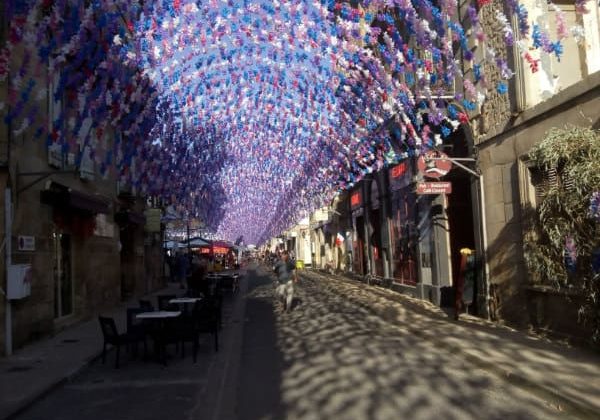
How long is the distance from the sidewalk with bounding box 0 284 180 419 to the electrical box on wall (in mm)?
1178

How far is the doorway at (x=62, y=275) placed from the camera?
589 inches

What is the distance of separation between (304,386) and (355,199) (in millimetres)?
24762

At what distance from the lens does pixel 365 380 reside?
26.9 ft

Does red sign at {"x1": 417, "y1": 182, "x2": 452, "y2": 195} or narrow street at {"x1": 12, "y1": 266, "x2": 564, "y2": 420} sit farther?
red sign at {"x1": 417, "y1": 182, "x2": 452, "y2": 195}

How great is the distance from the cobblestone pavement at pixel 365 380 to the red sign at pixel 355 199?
17830mm

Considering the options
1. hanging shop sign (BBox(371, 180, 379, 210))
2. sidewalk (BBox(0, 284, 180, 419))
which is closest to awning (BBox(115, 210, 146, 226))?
sidewalk (BBox(0, 284, 180, 419))

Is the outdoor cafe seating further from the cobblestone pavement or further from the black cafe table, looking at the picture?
the cobblestone pavement

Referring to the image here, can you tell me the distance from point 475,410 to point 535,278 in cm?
583

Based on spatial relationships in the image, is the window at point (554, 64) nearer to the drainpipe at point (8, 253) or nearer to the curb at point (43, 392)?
the curb at point (43, 392)

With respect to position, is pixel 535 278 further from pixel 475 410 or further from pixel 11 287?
pixel 11 287

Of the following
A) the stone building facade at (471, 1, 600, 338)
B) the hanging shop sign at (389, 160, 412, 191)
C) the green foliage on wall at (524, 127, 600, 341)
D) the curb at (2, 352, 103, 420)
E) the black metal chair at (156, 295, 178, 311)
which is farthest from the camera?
the hanging shop sign at (389, 160, 412, 191)

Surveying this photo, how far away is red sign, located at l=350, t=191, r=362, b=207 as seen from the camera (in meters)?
31.5

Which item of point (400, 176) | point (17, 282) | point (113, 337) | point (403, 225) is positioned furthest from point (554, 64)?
point (17, 282)

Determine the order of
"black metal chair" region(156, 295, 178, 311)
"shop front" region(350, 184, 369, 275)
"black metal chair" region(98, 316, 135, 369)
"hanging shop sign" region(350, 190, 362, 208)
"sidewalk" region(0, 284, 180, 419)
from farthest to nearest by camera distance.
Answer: "hanging shop sign" region(350, 190, 362, 208) → "shop front" region(350, 184, 369, 275) → "black metal chair" region(156, 295, 178, 311) → "black metal chair" region(98, 316, 135, 369) → "sidewalk" region(0, 284, 180, 419)
